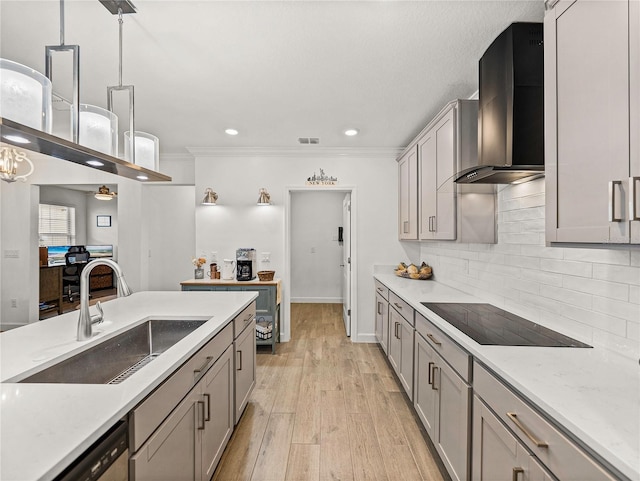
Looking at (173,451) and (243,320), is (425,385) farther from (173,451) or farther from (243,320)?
(173,451)

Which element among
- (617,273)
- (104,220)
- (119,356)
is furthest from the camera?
(104,220)

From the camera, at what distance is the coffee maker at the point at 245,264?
3943 mm

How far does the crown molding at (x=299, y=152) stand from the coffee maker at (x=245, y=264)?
129cm

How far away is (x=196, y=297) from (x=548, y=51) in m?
2.50

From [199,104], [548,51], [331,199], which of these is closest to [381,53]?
[548,51]

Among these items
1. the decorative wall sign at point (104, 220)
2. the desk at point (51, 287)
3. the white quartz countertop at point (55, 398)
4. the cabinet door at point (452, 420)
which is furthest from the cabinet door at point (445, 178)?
the decorative wall sign at point (104, 220)

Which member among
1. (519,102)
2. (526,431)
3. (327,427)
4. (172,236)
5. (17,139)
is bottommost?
(327,427)

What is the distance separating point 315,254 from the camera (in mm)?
6902

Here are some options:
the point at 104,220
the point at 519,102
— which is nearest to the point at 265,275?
the point at 519,102

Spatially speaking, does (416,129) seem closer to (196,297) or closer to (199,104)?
(199,104)

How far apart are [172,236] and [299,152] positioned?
359 centimetres

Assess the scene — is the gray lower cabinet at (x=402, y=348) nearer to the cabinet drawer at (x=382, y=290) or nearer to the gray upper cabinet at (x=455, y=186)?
the cabinet drawer at (x=382, y=290)

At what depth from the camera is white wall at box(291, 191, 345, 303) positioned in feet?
22.4

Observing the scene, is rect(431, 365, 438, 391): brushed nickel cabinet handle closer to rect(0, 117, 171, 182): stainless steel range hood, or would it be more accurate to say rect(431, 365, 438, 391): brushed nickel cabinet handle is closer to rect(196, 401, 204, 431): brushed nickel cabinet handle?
rect(196, 401, 204, 431): brushed nickel cabinet handle
